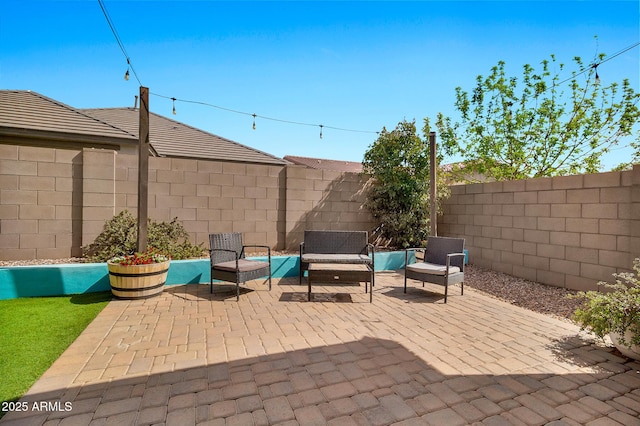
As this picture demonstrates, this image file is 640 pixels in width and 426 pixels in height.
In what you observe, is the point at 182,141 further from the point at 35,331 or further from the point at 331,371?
the point at 331,371

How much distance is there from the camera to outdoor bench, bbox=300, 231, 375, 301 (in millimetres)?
4789

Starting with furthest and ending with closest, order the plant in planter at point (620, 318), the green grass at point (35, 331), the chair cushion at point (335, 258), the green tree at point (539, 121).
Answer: the green tree at point (539, 121) < the chair cushion at point (335, 258) < the plant in planter at point (620, 318) < the green grass at point (35, 331)

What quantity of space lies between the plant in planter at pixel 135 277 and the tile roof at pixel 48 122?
4.67 m

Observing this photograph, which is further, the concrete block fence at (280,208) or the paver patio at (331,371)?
the concrete block fence at (280,208)

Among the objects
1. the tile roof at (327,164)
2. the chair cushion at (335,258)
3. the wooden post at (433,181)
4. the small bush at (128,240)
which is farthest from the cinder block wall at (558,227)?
the tile roof at (327,164)

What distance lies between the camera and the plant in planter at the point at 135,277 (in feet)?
15.0

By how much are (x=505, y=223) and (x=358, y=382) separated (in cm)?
553

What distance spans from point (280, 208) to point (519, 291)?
5.27 m

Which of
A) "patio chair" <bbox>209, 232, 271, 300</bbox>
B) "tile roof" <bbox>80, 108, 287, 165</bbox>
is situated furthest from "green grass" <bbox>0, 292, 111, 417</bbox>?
"tile roof" <bbox>80, 108, 287, 165</bbox>

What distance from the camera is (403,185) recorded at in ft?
25.3

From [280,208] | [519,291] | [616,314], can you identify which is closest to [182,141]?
[280,208]

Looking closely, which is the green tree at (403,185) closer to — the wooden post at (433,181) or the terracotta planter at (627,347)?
the wooden post at (433,181)

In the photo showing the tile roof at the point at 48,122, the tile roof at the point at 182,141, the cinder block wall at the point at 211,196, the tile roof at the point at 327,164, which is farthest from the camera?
the tile roof at the point at 327,164

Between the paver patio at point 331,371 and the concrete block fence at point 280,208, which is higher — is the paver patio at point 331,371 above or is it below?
below
